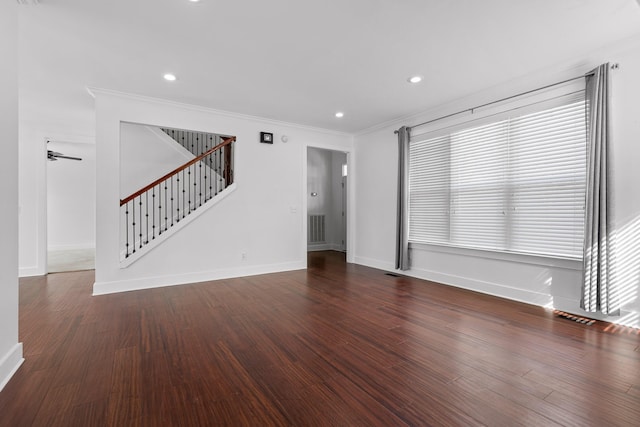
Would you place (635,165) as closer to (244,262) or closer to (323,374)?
(323,374)

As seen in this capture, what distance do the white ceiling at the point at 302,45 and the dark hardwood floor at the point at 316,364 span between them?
2.67 meters

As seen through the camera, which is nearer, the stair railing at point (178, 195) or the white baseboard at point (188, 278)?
the white baseboard at point (188, 278)

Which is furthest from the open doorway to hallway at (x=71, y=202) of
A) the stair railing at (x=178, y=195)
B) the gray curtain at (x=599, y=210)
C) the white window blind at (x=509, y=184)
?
the gray curtain at (x=599, y=210)

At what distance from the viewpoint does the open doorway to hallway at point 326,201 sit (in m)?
7.89

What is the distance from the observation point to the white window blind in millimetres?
3119

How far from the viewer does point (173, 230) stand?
4.27m

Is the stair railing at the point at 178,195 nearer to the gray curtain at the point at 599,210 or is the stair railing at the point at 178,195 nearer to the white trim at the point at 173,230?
the white trim at the point at 173,230

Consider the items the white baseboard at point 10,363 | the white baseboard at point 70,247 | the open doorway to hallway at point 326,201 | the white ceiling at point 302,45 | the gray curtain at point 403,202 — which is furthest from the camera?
the white baseboard at point 70,247

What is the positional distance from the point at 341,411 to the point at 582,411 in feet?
4.26

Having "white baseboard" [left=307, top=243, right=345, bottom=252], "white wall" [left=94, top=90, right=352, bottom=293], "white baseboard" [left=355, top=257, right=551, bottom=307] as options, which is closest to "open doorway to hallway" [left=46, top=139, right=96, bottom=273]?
"white wall" [left=94, top=90, right=352, bottom=293]

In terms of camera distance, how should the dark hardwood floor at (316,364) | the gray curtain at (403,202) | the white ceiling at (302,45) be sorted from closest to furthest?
the dark hardwood floor at (316,364)
the white ceiling at (302,45)
the gray curtain at (403,202)

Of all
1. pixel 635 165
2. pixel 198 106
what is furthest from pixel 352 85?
pixel 635 165

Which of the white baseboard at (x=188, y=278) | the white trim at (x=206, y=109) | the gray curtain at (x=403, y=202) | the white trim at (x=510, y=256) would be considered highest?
the white trim at (x=206, y=109)

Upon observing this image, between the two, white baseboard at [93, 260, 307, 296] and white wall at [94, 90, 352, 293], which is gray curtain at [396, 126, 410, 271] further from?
white baseboard at [93, 260, 307, 296]
